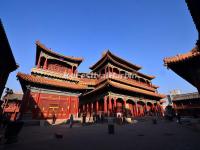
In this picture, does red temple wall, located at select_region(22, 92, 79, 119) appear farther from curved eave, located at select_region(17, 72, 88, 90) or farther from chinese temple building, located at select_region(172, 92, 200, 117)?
chinese temple building, located at select_region(172, 92, 200, 117)

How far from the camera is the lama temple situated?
17.5m


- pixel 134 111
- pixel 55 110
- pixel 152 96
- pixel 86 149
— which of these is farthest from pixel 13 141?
pixel 152 96

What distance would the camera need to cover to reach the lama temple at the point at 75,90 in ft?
57.5

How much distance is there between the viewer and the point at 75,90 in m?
20.5

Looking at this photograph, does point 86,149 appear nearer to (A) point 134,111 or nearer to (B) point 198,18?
(B) point 198,18

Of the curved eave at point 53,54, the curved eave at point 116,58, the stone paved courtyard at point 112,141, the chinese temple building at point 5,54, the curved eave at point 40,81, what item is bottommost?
the stone paved courtyard at point 112,141

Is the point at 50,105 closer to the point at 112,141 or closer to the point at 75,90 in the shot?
the point at 75,90

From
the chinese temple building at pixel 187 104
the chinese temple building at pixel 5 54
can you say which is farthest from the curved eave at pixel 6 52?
the chinese temple building at pixel 187 104

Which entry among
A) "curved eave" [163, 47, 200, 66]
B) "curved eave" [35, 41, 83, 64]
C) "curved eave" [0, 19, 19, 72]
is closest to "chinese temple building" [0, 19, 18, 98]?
"curved eave" [0, 19, 19, 72]

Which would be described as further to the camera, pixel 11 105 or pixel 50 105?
pixel 11 105

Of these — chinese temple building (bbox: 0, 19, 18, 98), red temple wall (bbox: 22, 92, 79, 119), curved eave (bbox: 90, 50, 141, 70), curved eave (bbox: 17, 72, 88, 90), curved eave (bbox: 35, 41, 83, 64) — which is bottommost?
red temple wall (bbox: 22, 92, 79, 119)

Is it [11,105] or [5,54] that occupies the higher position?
[5,54]

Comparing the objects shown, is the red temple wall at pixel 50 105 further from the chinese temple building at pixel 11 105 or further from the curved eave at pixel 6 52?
the chinese temple building at pixel 11 105

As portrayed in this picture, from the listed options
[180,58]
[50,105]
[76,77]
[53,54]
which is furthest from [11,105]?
[180,58]
